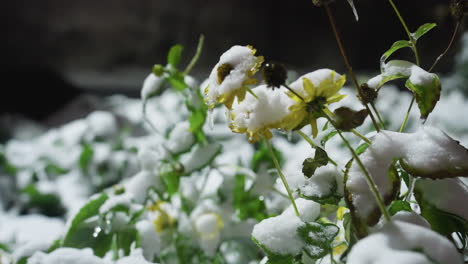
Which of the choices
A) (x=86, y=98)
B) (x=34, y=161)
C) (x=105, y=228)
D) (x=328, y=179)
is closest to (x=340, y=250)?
(x=328, y=179)

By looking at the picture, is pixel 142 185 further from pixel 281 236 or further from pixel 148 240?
pixel 281 236

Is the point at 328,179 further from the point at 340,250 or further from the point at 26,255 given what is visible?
the point at 26,255

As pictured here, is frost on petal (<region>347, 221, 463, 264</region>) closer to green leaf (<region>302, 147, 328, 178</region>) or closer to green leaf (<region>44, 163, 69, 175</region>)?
green leaf (<region>302, 147, 328, 178</region>)

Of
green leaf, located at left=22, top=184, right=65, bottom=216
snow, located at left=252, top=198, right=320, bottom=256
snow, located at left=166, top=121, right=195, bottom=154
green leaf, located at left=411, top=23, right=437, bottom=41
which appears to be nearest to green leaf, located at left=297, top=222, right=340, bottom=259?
snow, located at left=252, top=198, right=320, bottom=256

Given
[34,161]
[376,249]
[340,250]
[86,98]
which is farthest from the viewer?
[86,98]

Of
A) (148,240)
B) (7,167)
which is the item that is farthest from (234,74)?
(7,167)

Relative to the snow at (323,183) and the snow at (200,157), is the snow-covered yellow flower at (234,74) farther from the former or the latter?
the snow at (200,157)

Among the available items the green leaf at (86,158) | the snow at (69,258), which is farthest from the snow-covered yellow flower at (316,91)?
the green leaf at (86,158)
